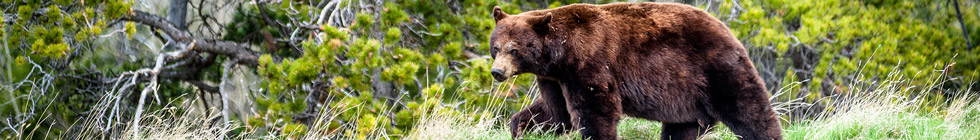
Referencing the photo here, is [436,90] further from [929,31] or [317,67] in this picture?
[929,31]

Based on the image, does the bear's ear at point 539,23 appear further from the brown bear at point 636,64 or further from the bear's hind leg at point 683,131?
the bear's hind leg at point 683,131

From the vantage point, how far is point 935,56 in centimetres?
827

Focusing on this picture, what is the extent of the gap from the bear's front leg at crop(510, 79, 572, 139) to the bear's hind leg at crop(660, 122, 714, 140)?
1.32ft

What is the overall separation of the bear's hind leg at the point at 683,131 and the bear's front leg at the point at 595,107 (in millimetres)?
447

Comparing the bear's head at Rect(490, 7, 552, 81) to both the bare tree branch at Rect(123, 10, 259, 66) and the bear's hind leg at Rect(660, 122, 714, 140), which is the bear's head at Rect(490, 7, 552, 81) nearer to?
the bear's hind leg at Rect(660, 122, 714, 140)

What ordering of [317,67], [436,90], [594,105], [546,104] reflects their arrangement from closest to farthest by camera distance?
[594,105] < [546,104] < [436,90] < [317,67]

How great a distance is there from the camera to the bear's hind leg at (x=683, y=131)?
11.7 feet

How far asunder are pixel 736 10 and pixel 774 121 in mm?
4718

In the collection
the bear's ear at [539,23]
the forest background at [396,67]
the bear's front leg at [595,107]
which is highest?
the bear's ear at [539,23]

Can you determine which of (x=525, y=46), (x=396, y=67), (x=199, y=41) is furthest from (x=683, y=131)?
(x=199, y=41)

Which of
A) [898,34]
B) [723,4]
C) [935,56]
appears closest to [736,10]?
[723,4]

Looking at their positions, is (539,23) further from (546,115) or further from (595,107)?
(546,115)

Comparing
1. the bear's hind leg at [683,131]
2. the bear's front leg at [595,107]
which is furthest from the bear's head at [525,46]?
the bear's hind leg at [683,131]

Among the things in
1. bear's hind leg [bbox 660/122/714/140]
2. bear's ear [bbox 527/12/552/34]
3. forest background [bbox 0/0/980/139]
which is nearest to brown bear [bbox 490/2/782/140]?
bear's ear [bbox 527/12/552/34]
